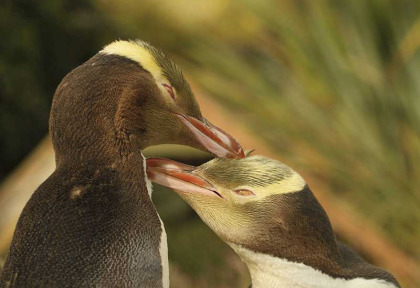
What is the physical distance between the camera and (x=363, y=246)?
2963mm

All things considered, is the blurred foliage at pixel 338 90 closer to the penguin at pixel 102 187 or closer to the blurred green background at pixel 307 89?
the blurred green background at pixel 307 89

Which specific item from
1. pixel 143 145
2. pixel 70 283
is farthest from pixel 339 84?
pixel 70 283

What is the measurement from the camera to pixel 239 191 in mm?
1556

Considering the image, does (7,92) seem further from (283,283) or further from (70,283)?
(70,283)

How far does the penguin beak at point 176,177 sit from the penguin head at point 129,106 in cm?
9

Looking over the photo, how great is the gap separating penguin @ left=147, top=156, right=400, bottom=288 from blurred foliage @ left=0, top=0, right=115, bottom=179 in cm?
220

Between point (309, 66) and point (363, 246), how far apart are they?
0.74m

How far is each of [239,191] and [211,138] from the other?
0.60ft

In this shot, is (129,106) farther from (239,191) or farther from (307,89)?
(307,89)

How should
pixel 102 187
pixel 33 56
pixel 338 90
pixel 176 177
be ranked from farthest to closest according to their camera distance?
pixel 33 56, pixel 338 90, pixel 176 177, pixel 102 187

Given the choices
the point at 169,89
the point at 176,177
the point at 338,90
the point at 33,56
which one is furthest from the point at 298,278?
the point at 33,56

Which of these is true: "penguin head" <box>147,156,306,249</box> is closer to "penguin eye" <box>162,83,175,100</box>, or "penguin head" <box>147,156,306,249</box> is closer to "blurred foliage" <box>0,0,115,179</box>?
"penguin eye" <box>162,83,175,100</box>

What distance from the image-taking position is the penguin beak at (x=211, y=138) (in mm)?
1401

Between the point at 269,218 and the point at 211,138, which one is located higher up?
the point at 211,138
